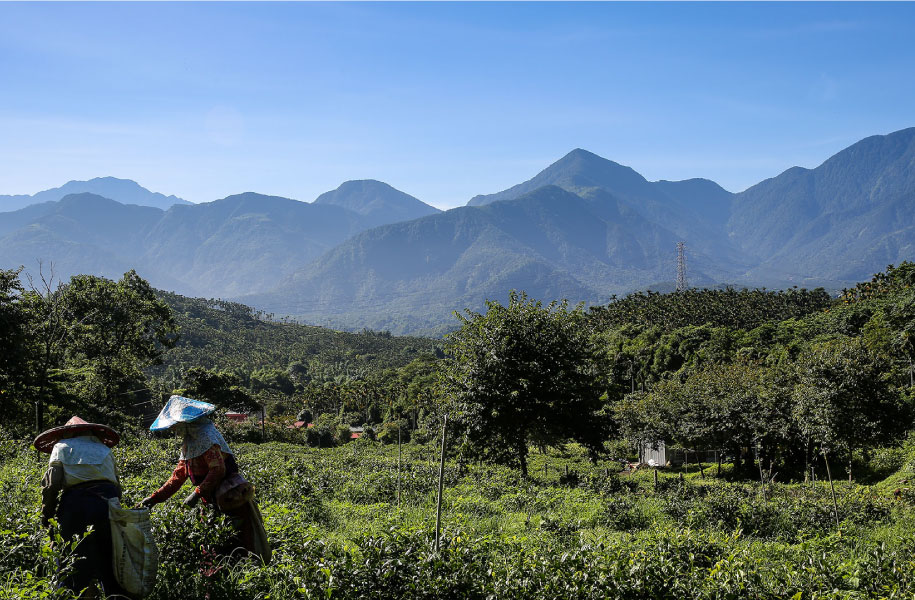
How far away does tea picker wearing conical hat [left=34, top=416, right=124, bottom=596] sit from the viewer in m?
3.94

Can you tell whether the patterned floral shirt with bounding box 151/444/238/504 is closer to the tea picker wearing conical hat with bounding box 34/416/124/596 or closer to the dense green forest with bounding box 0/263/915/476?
the tea picker wearing conical hat with bounding box 34/416/124/596

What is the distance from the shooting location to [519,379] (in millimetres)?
12016

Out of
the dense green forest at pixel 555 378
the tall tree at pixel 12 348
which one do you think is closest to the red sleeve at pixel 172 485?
the dense green forest at pixel 555 378

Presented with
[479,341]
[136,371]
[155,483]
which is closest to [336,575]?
[155,483]

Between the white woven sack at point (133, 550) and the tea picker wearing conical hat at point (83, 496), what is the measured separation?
0.13 m

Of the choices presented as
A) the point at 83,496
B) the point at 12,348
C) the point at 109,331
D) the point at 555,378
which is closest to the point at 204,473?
the point at 83,496

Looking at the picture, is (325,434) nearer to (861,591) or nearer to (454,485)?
(454,485)

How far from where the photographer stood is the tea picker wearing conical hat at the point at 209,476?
453cm

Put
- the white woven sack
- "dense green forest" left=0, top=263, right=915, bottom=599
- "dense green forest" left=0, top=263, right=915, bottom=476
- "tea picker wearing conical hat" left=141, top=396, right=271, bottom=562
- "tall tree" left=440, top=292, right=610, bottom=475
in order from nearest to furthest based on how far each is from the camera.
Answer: the white woven sack → "dense green forest" left=0, top=263, right=915, bottom=599 → "tea picker wearing conical hat" left=141, top=396, right=271, bottom=562 → "tall tree" left=440, top=292, right=610, bottom=475 → "dense green forest" left=0, top=263, right=915, bottom=476

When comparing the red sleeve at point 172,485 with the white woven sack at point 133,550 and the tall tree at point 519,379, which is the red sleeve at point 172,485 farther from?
the tall tree at point 519,379

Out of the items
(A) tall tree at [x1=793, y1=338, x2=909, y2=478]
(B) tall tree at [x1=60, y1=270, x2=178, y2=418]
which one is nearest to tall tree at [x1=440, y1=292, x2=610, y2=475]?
(A) tall tree at [x1=793, y1=338, x2=909, y2=478]

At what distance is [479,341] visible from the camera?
1273 centimetres

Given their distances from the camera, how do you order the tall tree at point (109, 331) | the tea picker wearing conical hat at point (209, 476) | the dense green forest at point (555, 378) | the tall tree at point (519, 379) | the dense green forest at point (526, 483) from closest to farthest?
1. the dense green forest at point (526, 483)
2. the tea picker wearing conical hat at point (209, 476)
3. the tall tree at point (519, 379)
4. the dense green forest at point (555, 378)
5. the tall tree at point (109, 331)

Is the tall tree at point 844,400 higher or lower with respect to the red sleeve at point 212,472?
lower
